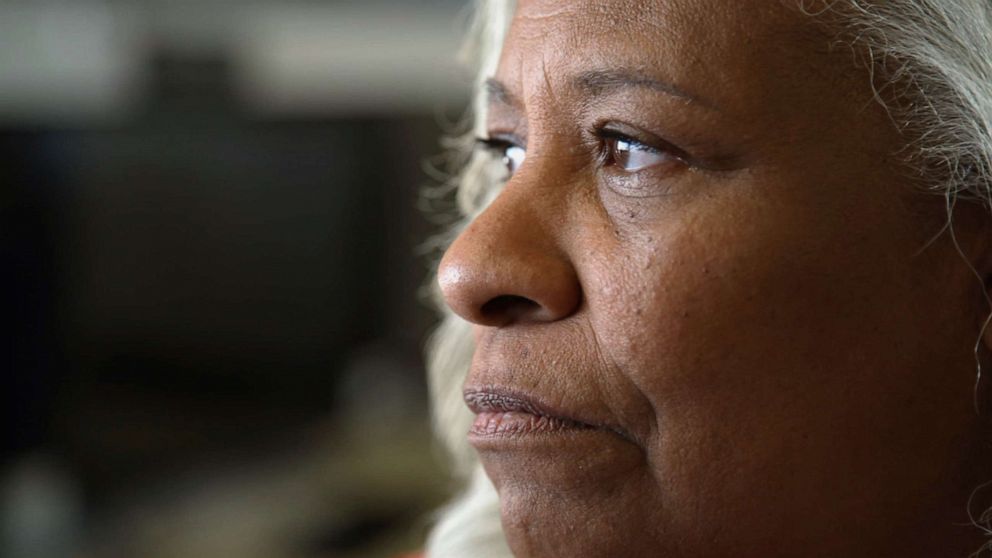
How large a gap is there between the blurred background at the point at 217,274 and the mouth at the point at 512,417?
1.53m

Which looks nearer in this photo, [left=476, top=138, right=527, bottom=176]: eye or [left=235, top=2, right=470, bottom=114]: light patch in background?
[left=476, top=138, right=527, bottom=176]: eye

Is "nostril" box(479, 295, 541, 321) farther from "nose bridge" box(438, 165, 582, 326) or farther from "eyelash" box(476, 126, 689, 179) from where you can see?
"eyelash" box(476, 126, 689, 179)

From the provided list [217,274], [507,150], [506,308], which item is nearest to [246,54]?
[217,274]

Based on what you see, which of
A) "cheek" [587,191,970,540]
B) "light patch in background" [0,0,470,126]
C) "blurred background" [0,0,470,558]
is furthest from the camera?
"light patch in background" [0,0,470,126]

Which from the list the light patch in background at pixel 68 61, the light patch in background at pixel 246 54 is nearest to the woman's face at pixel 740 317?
the light patch in background at pixel 246 54

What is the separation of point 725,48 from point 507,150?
27 centimetres

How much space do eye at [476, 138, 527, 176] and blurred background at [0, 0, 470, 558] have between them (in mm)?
1345

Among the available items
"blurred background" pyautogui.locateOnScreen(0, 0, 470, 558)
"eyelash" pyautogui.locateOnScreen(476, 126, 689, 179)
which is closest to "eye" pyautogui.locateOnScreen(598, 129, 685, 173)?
"eyelash" pyautogui.locateOnScreen(476, 126, 689, 179)

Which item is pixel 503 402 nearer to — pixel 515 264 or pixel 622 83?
pixel 515 264

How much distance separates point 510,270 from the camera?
0.80 metres

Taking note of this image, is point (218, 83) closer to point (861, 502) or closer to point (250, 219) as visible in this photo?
point (250, 219)

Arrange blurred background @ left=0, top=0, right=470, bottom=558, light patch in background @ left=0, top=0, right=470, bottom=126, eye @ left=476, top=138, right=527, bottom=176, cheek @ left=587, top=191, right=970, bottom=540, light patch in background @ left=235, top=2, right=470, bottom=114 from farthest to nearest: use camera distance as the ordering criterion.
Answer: light patch in background @ left=235, top=2, right=470, bottom=114
light patch in background @ left=0, top=0, right=470, bottom=126
blurred background @ left=0, top=0, right=470, bottom=558
eye @ left=476, top=138, right=527, bottom=176
cheek @ left=587, top=191, right=970, bottom=540

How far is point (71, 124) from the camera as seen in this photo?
2.57 metres

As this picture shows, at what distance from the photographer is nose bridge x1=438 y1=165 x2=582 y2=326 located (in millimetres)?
788
